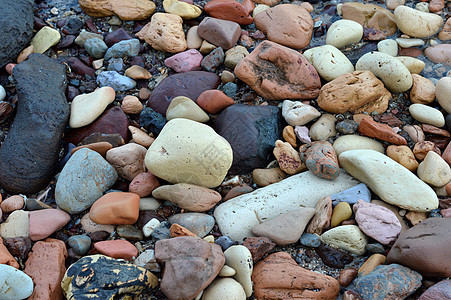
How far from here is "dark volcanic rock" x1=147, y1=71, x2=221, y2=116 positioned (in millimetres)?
3309

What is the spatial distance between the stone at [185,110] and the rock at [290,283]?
132 cm

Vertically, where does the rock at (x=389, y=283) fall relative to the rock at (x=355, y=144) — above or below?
below

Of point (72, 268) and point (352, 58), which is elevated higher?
point (352, 58)

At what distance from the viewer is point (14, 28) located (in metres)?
3.52

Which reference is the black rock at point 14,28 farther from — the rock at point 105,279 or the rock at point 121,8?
the rock at point 105,279

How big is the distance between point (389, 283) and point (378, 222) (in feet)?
1.56

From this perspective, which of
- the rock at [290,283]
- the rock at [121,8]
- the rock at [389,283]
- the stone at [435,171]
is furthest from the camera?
the rock at [121,8]

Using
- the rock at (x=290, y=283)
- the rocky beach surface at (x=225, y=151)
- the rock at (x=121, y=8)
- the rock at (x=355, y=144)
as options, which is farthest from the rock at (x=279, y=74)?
the rock at (x=290, y=283)

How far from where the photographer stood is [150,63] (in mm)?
3693

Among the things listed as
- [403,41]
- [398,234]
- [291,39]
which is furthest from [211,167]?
[403,41]

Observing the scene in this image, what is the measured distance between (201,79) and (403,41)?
1.83 m

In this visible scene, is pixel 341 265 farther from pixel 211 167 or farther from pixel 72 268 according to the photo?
pixel 72 268

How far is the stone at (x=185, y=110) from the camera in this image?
122 inches

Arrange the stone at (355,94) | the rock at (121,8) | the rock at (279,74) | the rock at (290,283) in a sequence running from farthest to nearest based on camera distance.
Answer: the rock at (121,8) < the rock at (279,74) < the stone at (355,94) < the rock at (290,283)
